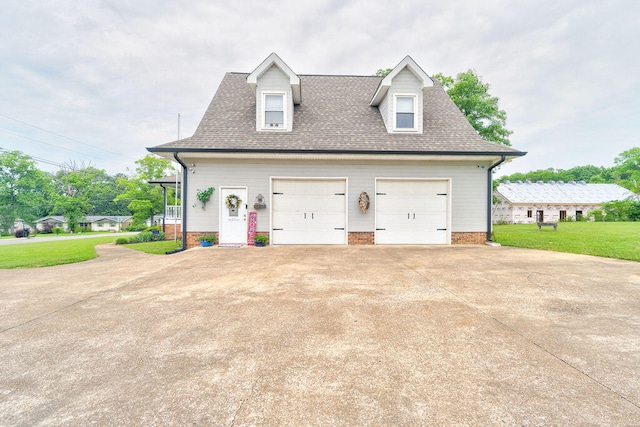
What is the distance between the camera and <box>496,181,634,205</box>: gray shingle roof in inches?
1244

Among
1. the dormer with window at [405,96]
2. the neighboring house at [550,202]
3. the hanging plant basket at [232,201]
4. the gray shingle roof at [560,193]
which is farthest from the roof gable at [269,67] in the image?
the gray shingle roof at [560,193]

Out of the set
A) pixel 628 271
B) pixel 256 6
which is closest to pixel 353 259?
pixel 628 271

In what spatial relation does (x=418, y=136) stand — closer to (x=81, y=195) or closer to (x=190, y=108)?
(x=190, y=108)

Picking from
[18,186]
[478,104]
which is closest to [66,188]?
[18,186]

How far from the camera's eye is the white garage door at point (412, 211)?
8188 mm

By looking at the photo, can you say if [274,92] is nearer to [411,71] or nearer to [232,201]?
[232,201]

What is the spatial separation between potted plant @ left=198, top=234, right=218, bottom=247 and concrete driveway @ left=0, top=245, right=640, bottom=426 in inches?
143

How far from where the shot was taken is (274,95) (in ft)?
28.2

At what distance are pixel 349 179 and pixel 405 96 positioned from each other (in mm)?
3867

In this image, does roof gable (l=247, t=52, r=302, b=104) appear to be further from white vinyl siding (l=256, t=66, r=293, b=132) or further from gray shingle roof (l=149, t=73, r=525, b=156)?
gray shingle roof (l=149, t=73, r=525, b=156)

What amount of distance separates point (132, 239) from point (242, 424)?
1421 cm

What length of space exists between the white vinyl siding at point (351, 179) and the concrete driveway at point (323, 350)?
13.1 feet

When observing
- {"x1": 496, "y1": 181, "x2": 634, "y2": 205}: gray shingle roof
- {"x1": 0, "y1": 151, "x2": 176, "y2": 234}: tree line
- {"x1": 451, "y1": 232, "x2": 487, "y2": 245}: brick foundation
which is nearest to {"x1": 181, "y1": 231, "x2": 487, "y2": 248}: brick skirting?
{"x1": 451, "y1": 232, "x2": 487, "y2": 245}: brick foundation

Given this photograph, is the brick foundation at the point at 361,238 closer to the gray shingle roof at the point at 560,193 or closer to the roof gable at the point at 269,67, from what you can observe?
the roof gable at the point at 269,67
